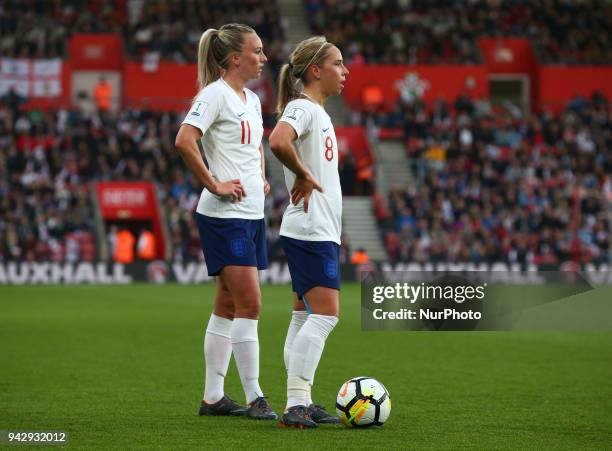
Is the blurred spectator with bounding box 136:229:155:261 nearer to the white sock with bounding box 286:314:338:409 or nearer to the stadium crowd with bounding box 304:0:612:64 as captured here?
the stadium crowd with bounding box 304:0:612:64

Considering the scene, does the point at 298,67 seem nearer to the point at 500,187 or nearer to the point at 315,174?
the point at 315,174

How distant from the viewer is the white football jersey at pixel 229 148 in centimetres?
711

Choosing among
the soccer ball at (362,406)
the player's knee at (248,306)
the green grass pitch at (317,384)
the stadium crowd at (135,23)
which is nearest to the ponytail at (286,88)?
the player's knee at (248,306)

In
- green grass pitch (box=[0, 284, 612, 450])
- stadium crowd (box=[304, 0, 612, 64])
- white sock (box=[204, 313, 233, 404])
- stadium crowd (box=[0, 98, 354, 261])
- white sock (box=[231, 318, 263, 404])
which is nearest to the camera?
green grass pitch (box=[0, 284, 612, 450])

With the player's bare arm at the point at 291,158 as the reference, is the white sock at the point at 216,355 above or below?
below

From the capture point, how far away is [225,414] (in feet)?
24.3

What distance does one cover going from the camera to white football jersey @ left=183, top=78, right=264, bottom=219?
23.3ft

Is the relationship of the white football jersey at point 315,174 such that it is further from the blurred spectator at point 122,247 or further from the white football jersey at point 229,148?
the blurred spectator at point 122,247

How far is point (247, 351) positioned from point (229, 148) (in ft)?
4.09

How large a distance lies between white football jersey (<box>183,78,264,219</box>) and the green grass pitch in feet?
4.23

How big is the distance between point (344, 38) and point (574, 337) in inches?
1053

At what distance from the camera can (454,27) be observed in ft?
138

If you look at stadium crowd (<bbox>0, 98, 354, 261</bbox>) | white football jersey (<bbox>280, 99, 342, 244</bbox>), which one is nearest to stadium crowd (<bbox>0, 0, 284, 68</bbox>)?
stadium crowd (<bbox>0, 98, 354, 261</bbox>)

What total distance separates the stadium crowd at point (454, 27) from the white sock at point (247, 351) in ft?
109
